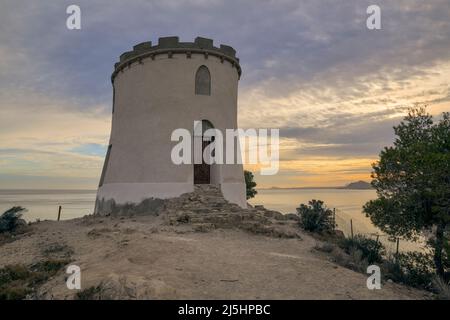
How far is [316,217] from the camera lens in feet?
55.6

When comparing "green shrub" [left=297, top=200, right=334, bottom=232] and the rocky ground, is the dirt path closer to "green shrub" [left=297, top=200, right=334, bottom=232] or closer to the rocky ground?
the rocky ground

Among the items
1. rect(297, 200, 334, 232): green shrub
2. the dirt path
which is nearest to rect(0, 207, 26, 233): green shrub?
the dirt path

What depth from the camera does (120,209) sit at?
16906 mm

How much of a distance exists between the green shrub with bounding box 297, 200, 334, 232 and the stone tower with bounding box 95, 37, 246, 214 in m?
3.75

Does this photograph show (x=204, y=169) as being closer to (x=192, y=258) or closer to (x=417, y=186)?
(x=192, y=258)

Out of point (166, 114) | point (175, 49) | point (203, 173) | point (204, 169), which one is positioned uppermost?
point (175, 49)

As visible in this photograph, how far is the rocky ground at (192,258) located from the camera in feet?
21.8

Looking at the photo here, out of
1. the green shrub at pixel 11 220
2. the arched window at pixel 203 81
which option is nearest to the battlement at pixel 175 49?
the arched window at pixel 203 81

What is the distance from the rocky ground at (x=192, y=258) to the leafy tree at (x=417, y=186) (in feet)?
11.0

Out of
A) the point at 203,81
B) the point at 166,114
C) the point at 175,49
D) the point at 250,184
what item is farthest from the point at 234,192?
the point at 250,184

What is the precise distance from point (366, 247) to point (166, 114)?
11650 millimetres

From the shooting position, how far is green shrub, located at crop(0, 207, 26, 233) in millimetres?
15828
